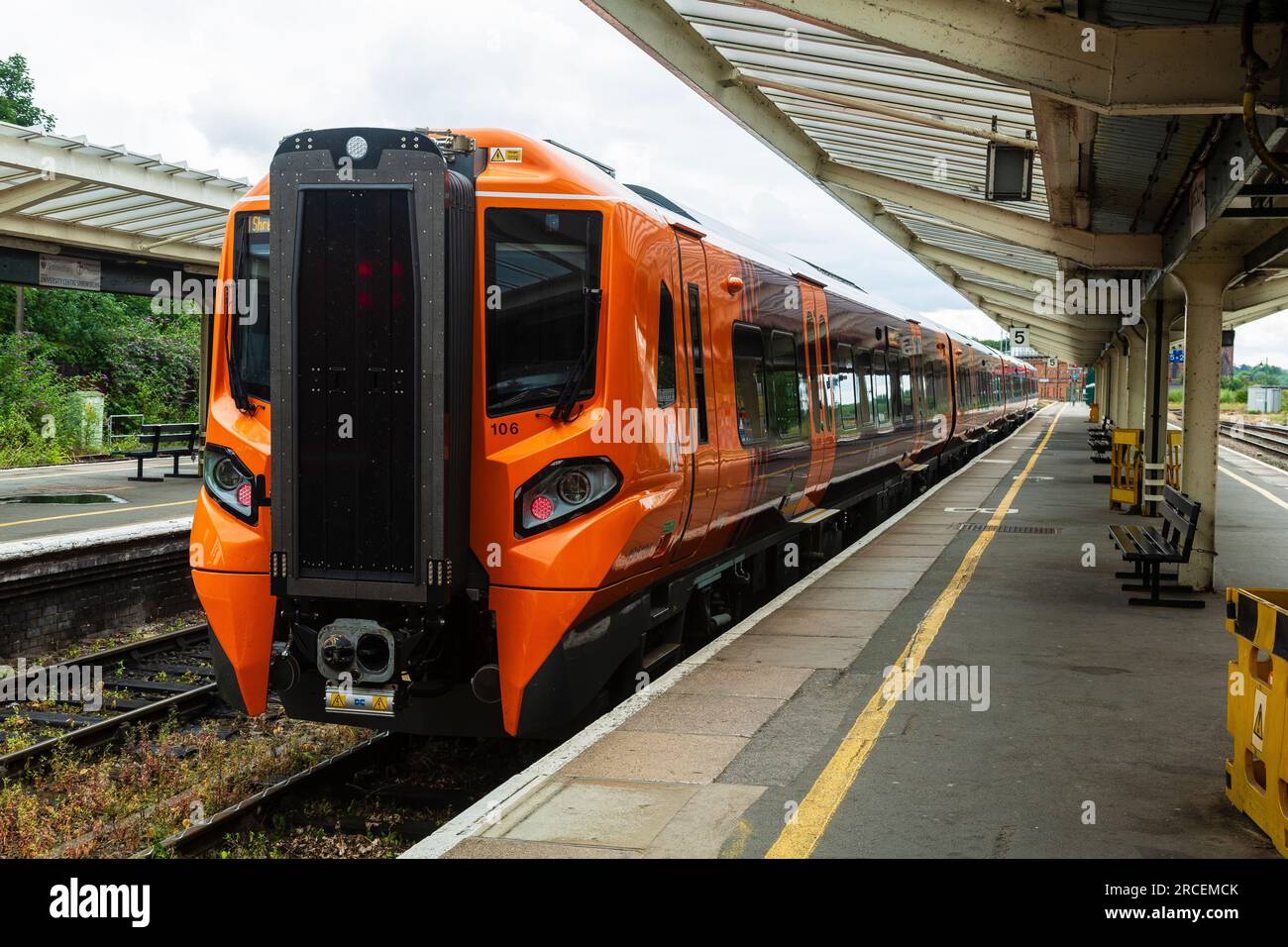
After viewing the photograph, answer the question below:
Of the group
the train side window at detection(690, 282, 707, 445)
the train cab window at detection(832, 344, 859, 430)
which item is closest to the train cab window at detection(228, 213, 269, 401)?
the train side window at detection(690, 282, 707, 445)

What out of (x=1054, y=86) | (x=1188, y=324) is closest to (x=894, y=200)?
(x=1188, y=324)

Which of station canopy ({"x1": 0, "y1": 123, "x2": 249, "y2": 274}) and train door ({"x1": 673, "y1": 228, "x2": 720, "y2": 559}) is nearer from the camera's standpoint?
train door ({"x1": 673, "y1": 228, "x2": 720, "y2": 559})

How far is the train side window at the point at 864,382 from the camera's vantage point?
12.5 metres

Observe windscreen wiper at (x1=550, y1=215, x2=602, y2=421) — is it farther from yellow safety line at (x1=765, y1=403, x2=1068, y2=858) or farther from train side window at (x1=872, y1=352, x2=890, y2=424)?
train side window at (x1=872, y1=352, x2=890, y2=424)

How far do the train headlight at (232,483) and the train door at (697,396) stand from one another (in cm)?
223

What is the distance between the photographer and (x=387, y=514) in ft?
17.9

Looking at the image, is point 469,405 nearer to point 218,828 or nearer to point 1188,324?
point 218,828

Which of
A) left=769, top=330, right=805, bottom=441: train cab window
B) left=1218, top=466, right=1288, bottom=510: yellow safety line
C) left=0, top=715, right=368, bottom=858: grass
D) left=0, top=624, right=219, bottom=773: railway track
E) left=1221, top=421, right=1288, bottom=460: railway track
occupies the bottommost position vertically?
left=0, top=715, right=368, bottom=858: grass

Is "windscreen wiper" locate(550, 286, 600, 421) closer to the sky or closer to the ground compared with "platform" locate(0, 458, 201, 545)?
closer to the sky

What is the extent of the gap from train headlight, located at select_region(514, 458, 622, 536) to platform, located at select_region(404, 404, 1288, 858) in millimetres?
1068

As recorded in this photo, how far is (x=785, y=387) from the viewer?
9219 mm

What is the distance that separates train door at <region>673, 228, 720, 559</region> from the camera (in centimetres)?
677

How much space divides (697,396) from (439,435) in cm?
205

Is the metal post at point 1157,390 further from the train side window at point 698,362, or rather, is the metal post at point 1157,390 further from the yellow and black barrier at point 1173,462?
the train side window at point 698,362
